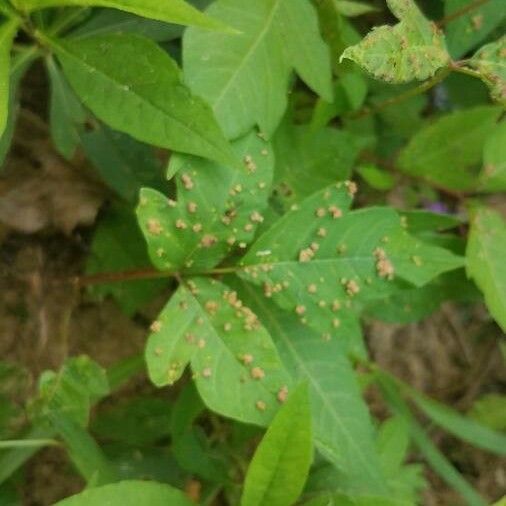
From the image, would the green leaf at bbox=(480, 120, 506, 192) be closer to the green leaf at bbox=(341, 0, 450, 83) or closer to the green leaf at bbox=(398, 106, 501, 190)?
the green leaf at bbox=(398, 106, 501, 190)

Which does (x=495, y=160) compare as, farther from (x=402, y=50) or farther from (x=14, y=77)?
(x=14, y=77)

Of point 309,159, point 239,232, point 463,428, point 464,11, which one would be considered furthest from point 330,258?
point 463,428

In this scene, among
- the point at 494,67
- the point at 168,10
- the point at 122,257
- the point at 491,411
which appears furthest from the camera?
the point at 491,411

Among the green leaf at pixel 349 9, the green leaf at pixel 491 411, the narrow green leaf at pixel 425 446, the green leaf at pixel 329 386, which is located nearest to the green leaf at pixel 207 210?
the green leaf at pixel 329 386

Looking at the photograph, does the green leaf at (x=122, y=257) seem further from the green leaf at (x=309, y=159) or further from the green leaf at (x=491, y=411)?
the green leaf at (x=491, y=411)

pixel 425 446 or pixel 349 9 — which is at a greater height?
pixel 349 9

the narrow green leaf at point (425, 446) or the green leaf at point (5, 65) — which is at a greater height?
the green leaf at point (5, 65)
